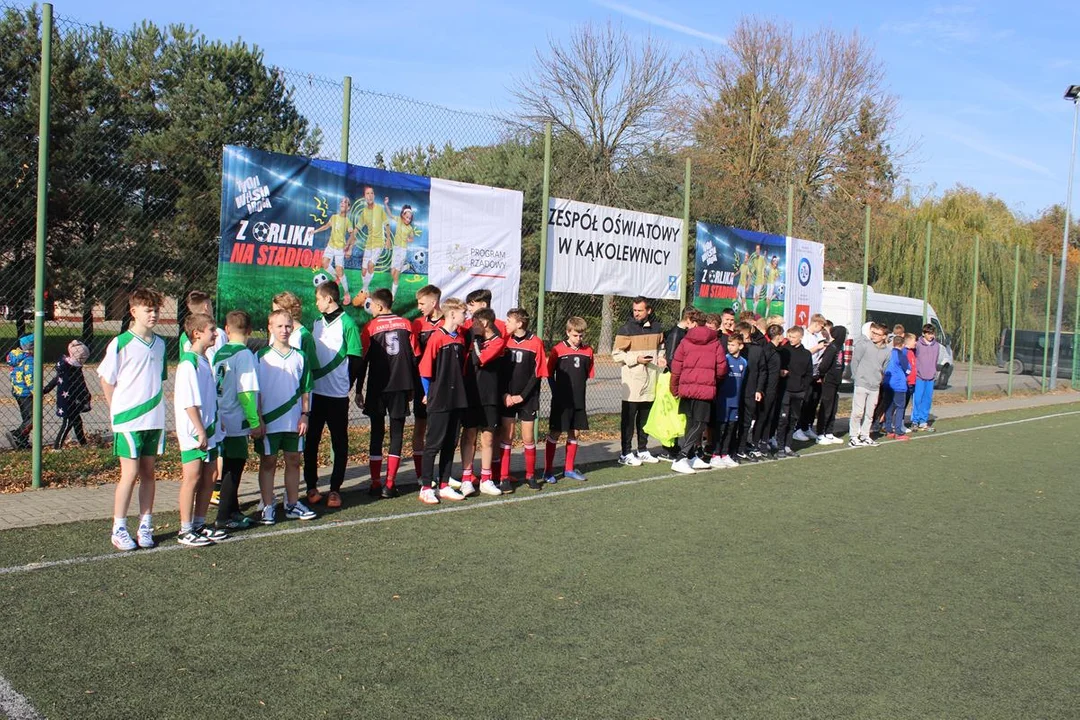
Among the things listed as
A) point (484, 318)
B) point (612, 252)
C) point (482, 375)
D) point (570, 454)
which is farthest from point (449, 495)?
point (612, 252)

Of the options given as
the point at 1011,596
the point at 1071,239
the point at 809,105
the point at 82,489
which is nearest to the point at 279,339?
the point at 82,489

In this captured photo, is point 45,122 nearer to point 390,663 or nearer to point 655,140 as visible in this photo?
point 390,663

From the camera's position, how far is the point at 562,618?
4910mm

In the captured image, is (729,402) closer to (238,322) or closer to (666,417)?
(666,417)

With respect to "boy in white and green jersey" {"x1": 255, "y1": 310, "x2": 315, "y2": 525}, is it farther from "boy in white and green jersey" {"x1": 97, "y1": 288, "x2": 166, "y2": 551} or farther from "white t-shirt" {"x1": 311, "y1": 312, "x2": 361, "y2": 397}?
"boy in white and green jersey" {"x1": 97, "y1": 288, "x2": 166, "y2": 551}

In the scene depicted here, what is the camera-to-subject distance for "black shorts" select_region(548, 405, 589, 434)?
9.12 metres

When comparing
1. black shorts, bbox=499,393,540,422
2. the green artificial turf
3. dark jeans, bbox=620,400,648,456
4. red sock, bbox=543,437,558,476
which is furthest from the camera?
dark jeans, bbox=620,400,648,456

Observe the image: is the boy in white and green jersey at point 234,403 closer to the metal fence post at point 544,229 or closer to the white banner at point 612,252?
the metal fence post at point 544,229

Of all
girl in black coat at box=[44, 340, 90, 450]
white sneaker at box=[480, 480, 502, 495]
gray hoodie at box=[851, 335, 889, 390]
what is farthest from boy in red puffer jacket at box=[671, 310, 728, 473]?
girl in black coat at box=[44, 340, 90, 450]

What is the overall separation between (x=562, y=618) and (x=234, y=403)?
2.91 metres

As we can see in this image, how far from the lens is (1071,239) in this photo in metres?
71.1

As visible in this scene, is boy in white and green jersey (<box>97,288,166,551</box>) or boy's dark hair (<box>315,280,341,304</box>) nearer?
boy in white and green jersey (<box>97,288,166,551</box>)

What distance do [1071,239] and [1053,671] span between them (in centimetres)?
7784

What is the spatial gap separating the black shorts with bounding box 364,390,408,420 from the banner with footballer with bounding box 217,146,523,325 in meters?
1.41
